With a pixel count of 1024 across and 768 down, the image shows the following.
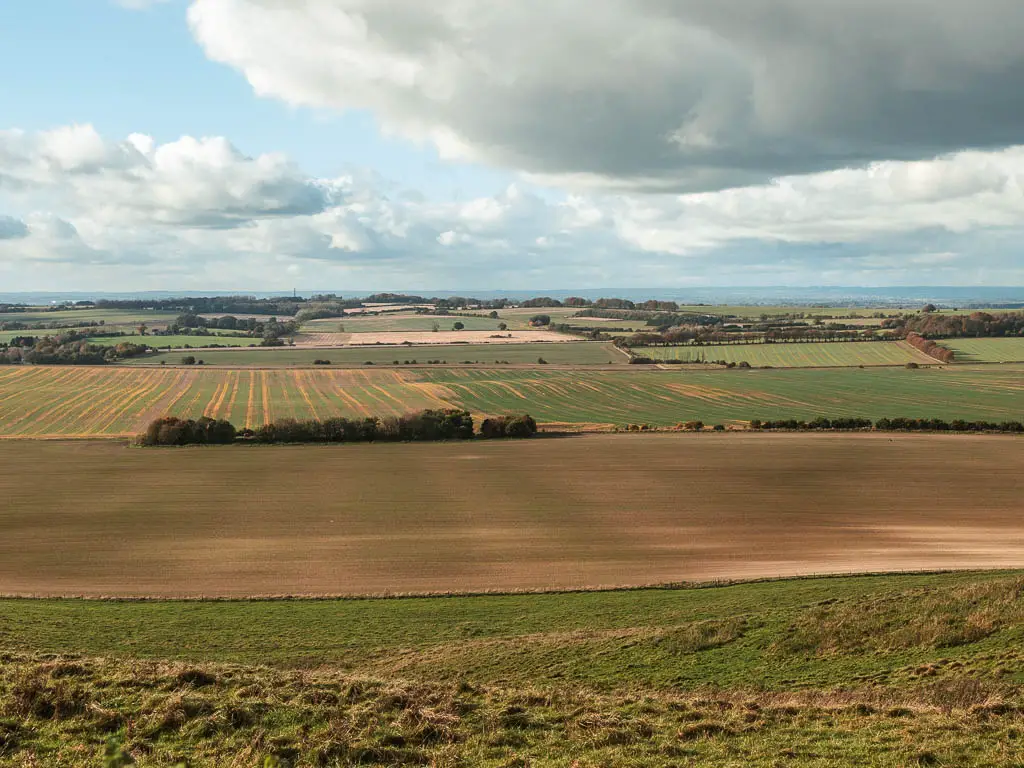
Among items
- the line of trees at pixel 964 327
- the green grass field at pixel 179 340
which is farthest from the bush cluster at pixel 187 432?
the line of trees at pixel 964 327

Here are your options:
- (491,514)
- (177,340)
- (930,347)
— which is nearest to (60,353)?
(177,340)

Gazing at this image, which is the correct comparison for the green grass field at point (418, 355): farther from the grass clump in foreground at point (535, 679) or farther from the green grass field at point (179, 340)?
the grass clump in foreground at point (535, 679)

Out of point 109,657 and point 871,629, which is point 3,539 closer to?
point 109,657

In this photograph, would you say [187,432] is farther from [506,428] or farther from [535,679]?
[535,679]

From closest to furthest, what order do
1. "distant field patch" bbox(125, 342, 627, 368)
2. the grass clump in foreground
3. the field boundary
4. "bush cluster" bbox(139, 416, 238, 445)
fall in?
the grass clump in foreground, the field boundary, "bush cluster" bbox(139, 416, 238, 445), "distant field patch" bbox(125, 342, 627, 368)

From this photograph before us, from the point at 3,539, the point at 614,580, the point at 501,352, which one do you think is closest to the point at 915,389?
the point at 501,352

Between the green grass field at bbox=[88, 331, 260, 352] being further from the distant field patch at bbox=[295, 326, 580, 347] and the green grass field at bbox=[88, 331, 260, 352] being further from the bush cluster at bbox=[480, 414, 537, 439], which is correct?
the bush cluster at bbox=[480, 414, 537, 439]

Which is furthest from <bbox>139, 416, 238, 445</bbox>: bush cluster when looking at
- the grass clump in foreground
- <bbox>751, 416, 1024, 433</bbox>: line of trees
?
<bbox>751, 416, 1024, 433</bbox>: line of trees
